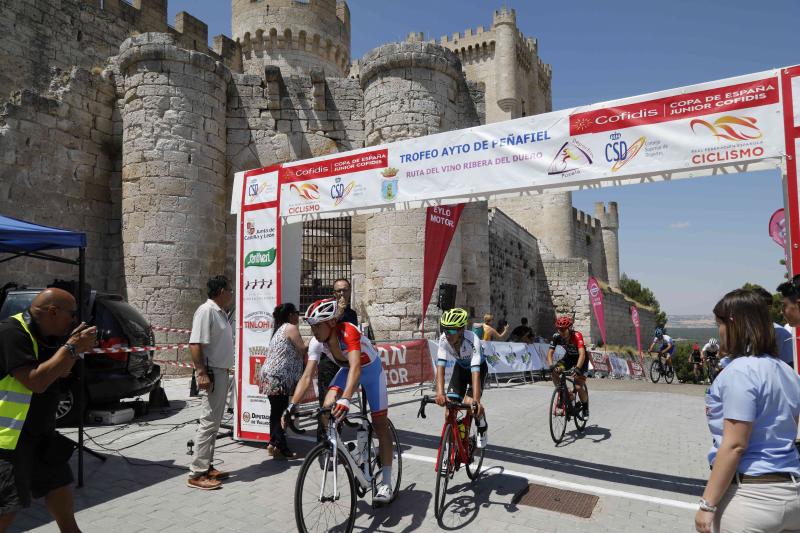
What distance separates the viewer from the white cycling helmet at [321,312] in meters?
3.95

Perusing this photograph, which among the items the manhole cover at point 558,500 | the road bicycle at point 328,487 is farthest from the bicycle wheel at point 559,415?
the road bicycle at point 328,487

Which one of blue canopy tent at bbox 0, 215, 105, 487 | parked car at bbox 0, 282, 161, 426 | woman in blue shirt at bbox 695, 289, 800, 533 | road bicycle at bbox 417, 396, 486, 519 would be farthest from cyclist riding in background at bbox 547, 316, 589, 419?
parked car at bbox 0, 282, 161, 426

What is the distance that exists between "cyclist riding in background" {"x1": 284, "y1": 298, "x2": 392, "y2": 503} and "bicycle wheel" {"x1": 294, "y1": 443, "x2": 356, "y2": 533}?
32 centimetres

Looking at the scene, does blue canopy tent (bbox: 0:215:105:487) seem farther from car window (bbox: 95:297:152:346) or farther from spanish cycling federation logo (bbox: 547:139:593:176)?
spanish cycling federation logo (bbox: 547:139:593:176)

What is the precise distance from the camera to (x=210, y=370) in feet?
16.9

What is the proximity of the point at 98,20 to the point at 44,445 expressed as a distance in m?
18.9

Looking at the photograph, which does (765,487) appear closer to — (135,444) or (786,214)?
(786,214)

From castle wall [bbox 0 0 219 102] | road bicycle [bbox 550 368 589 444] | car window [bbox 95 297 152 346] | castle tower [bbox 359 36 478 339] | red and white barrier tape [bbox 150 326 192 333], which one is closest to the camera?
road bicycle [bbox 550 368 589 444]

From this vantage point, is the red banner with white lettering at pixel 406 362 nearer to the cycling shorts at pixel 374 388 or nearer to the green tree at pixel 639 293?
the cycling shorts at pixel 374 388

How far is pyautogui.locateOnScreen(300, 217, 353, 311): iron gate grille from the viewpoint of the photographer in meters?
15.2

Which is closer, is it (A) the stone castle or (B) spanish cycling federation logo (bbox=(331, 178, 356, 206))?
(B) spanish cycling federation logo (bbox=(331, 178, 356, 206))

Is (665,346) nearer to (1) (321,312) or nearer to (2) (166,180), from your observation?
(2) (166,180)

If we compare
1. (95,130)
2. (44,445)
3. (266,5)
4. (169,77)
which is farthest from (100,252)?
(266,5)

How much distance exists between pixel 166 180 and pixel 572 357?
979 cm
